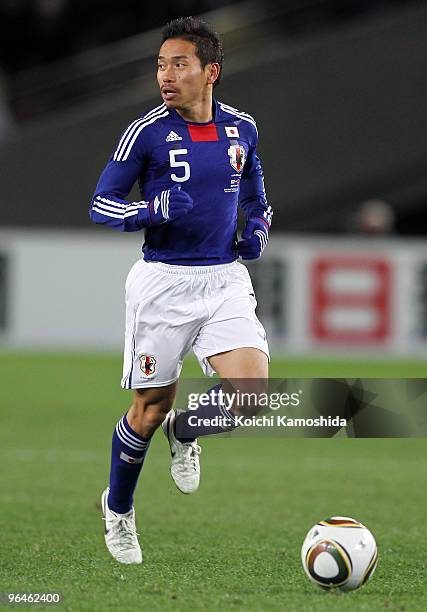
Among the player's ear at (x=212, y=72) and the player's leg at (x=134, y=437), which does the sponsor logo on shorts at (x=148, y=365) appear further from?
the player's ear at (x=212, y=72)

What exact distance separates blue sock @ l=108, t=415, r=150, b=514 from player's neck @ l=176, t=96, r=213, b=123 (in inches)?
53.9

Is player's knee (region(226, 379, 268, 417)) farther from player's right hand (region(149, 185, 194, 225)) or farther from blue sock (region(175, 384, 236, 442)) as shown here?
player's right hand (region(149, 185, 194, 225))

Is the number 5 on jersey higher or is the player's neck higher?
the player's neck

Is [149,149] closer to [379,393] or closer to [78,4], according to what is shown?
[379,393]

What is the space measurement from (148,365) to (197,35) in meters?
1.46

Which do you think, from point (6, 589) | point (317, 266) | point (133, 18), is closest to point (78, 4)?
point (133, 18)

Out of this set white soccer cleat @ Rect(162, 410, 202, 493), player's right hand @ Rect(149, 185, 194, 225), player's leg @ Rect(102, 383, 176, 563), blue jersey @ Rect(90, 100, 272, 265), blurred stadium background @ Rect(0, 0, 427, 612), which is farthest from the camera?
blurred stadium background @ Rect(0, 0, 427, 612)

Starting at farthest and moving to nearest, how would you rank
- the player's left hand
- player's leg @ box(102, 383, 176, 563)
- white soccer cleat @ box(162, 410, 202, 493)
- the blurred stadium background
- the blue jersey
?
the blurred stadium background < white soccer cleat @ box(162, 410, 202, 493) < the player's left hand < player's leg @ box(102, 383, 176, 563) < the blue jersey

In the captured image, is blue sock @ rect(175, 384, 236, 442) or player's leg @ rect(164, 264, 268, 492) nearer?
player's leg @ rect(164, 264, 268, 492)

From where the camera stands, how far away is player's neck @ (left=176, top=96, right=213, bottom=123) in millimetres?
5648

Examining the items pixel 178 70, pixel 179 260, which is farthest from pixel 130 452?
pixel 178 70

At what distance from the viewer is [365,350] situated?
52.0 ft

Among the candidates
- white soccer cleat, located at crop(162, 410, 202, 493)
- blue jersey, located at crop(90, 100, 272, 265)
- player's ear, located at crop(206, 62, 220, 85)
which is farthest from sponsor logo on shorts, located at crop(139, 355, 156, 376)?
player's ear, located at crop(206, 62, 220, 85)

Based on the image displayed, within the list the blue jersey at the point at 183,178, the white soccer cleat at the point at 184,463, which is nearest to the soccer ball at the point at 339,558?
the white soccer cleat at the point at 184,463
